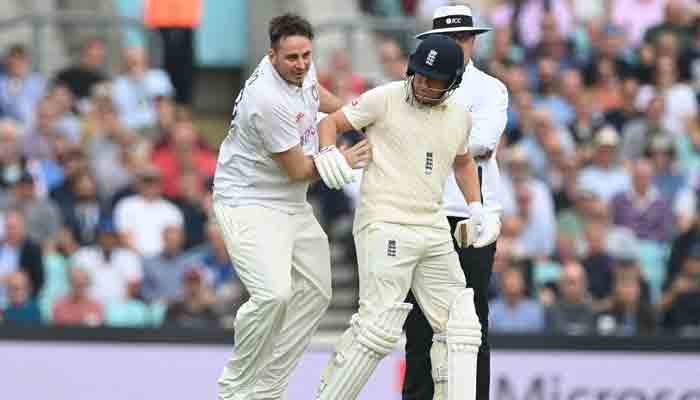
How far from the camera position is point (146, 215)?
12914mm

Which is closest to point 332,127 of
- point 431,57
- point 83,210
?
point 431,57

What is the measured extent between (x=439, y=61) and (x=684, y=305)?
18.4 feet

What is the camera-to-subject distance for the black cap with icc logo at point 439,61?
773 cm

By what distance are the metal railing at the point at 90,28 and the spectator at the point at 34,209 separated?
5.98 ft

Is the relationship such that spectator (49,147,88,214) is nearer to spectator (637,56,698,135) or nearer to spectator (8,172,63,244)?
spectator (8,172,63,244)

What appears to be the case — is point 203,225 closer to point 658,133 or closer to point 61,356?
point 61,356

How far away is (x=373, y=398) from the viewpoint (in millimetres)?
11602

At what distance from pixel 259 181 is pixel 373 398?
3563 mm

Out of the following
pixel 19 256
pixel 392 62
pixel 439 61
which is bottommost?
pixel 19 256

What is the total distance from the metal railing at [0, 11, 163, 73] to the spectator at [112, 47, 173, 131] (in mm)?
374

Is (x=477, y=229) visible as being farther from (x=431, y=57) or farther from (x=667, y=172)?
(x=667, y=172)

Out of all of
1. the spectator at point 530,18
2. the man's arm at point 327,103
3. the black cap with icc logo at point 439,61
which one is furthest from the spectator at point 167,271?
the black cap with icc logo at point 439,61

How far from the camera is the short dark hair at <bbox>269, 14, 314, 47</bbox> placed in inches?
314

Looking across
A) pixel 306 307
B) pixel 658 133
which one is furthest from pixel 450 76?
pixel 658 133
